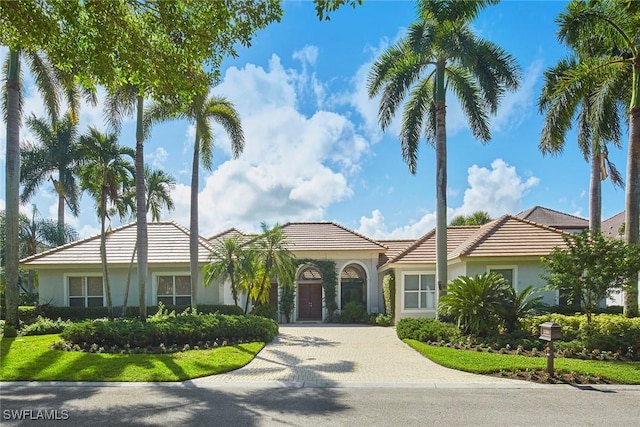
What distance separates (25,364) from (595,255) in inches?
576

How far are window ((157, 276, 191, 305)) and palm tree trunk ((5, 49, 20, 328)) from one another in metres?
6.95

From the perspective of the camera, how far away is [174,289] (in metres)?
20.9

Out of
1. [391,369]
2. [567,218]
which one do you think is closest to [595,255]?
[391,369]

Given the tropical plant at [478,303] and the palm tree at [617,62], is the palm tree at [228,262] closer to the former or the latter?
the tropical plant at [478,303]

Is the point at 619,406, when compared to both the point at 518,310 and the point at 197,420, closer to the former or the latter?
the point at 518,310

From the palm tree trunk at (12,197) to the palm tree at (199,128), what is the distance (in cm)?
433

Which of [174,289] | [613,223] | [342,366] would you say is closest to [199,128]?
[174,289]

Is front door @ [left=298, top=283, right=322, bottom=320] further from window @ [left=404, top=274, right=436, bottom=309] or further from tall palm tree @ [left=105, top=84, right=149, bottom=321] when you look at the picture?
tall palm tree @ [left=105, top=84, right=149, bottom=321]

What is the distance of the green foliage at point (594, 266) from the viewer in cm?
1154

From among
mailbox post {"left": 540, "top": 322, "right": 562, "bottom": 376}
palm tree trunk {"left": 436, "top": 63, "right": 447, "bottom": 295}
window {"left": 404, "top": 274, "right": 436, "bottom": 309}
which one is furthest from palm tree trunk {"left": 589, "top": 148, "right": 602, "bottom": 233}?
mailbox post {"left": 540, "top": 322, "right": 562, "bottom": 376}

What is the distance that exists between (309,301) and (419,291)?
7.00m

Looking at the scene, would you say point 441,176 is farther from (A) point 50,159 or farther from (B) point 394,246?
(A) point 50,159

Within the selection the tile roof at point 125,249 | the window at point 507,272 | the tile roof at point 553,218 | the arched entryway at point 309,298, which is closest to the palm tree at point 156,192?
the tile roof at point 125,249

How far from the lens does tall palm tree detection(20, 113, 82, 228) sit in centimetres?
2862
